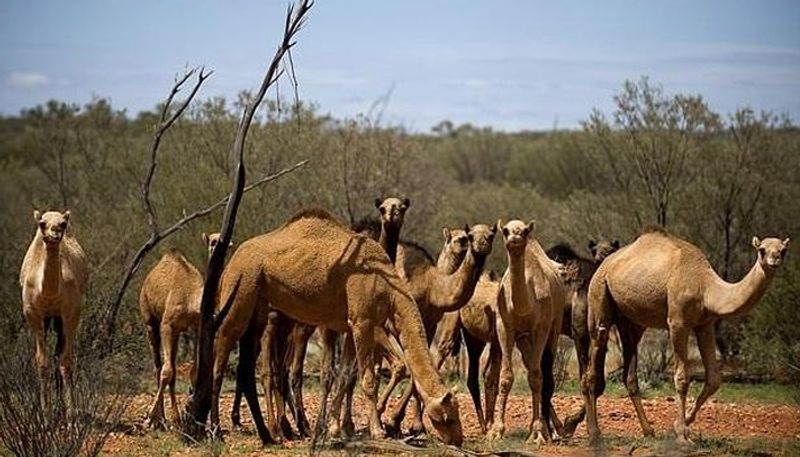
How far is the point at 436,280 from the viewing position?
47.8ft

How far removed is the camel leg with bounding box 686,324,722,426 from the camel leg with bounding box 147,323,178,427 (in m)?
5.48

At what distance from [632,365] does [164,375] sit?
5.05m

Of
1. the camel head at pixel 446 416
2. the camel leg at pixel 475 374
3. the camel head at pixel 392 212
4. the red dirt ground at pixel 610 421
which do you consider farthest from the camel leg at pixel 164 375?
the camel head at pixel 446 416

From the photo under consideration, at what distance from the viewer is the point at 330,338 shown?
14891 mm

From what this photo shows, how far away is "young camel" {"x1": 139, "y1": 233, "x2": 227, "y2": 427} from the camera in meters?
14.9

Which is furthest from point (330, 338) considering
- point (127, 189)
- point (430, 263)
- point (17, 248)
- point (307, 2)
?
point (127, 189)

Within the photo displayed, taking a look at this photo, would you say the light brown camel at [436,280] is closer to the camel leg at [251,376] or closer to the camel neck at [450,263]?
the camel neck at [450,263]

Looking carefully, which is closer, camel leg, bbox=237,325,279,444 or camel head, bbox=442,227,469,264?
camel leg, bbox=237,325,279,444

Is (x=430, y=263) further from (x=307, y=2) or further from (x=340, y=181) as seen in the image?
(x=340, y=181)

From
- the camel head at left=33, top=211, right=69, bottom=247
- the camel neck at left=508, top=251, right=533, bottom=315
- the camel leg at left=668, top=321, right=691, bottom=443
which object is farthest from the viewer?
the camel head at left=33, top=211, right=69, bottom=247

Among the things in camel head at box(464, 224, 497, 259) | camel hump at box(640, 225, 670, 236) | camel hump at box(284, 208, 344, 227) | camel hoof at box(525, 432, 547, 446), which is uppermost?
camel hump at box(284, 208, 344, 227)

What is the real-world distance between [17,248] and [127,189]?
9.35 m

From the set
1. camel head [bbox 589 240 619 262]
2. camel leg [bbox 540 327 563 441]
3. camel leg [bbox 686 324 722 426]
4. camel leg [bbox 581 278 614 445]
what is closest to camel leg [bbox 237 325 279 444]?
camel leg [bbox 540 327 563 441]

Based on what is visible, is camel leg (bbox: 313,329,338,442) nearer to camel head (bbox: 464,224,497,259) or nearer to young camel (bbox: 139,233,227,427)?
young camel (bbox: 139,233,227,427)
